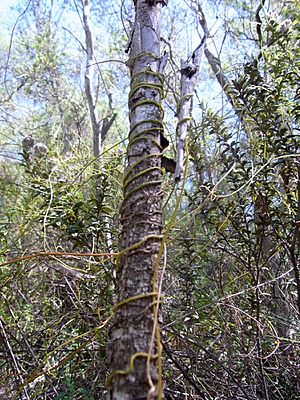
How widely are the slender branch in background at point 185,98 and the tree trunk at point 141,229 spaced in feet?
0.30

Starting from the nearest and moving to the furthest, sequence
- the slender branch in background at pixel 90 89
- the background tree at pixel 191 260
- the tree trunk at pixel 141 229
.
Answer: the tree trunk at pixel 141 229, the background tree at pixel 191 260, the slender branch in background at pixel 90 89

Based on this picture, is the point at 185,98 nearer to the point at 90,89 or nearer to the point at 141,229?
the point at 141,229

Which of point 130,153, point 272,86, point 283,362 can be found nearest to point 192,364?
point 283,362

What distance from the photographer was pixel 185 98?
1.28 m

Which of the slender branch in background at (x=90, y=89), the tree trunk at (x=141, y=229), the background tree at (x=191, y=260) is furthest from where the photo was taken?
the slender branch in background at (x=90, y=89)

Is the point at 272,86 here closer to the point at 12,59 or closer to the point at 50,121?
the point at 50,121

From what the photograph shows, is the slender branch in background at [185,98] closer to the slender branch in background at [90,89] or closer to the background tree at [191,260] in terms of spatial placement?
the background tree at [191,260]

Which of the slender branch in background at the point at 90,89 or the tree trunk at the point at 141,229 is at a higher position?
the slender branch in background at the point at 90,89

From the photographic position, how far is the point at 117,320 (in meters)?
0.83

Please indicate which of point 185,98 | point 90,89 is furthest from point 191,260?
point 90,89

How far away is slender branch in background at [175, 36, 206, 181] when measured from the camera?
4.05ft

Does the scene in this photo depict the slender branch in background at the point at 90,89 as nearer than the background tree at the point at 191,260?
No

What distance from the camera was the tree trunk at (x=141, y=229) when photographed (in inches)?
28.8

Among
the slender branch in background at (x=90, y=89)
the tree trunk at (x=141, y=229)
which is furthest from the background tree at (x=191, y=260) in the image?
the slender branch in background at (x=90, y=89)
